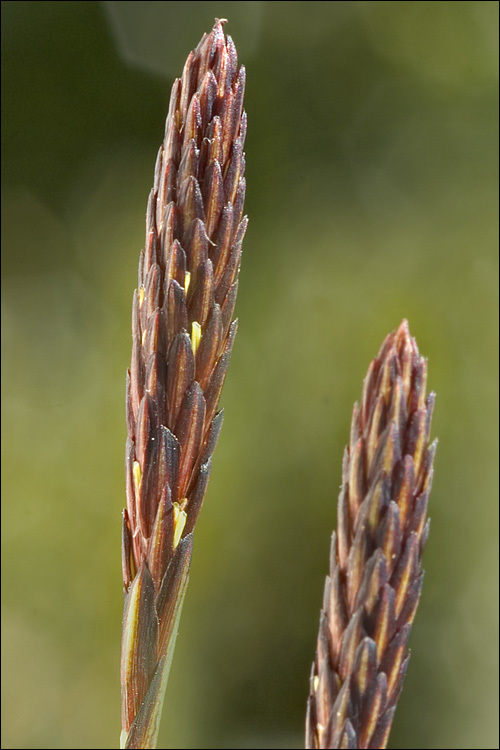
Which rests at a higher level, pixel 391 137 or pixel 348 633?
pixel 391 137

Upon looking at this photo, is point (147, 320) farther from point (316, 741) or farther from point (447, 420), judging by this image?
point (447, 420)

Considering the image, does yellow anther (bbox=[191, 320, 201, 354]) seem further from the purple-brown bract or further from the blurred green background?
the blurred green background

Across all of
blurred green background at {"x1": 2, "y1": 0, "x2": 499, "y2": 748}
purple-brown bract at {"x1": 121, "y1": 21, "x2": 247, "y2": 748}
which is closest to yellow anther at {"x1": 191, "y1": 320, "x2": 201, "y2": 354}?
purple-brown bract at {"x1": 121, "y1": 21, "x2": 247, "y2": 748}

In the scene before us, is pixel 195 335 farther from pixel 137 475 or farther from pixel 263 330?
pixel 263 330

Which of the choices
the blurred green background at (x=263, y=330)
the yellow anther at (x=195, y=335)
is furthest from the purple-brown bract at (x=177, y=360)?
the blurred green background at (x=263, y=330)

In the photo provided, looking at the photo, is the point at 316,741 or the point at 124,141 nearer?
the point at 316,741

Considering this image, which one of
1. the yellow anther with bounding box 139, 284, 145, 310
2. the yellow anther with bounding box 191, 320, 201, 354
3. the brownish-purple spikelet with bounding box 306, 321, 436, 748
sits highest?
the yellow anther with bounding box 139, 284, 145, 310

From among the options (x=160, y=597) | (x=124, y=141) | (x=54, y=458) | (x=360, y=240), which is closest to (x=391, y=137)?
(x=360, y=240)
